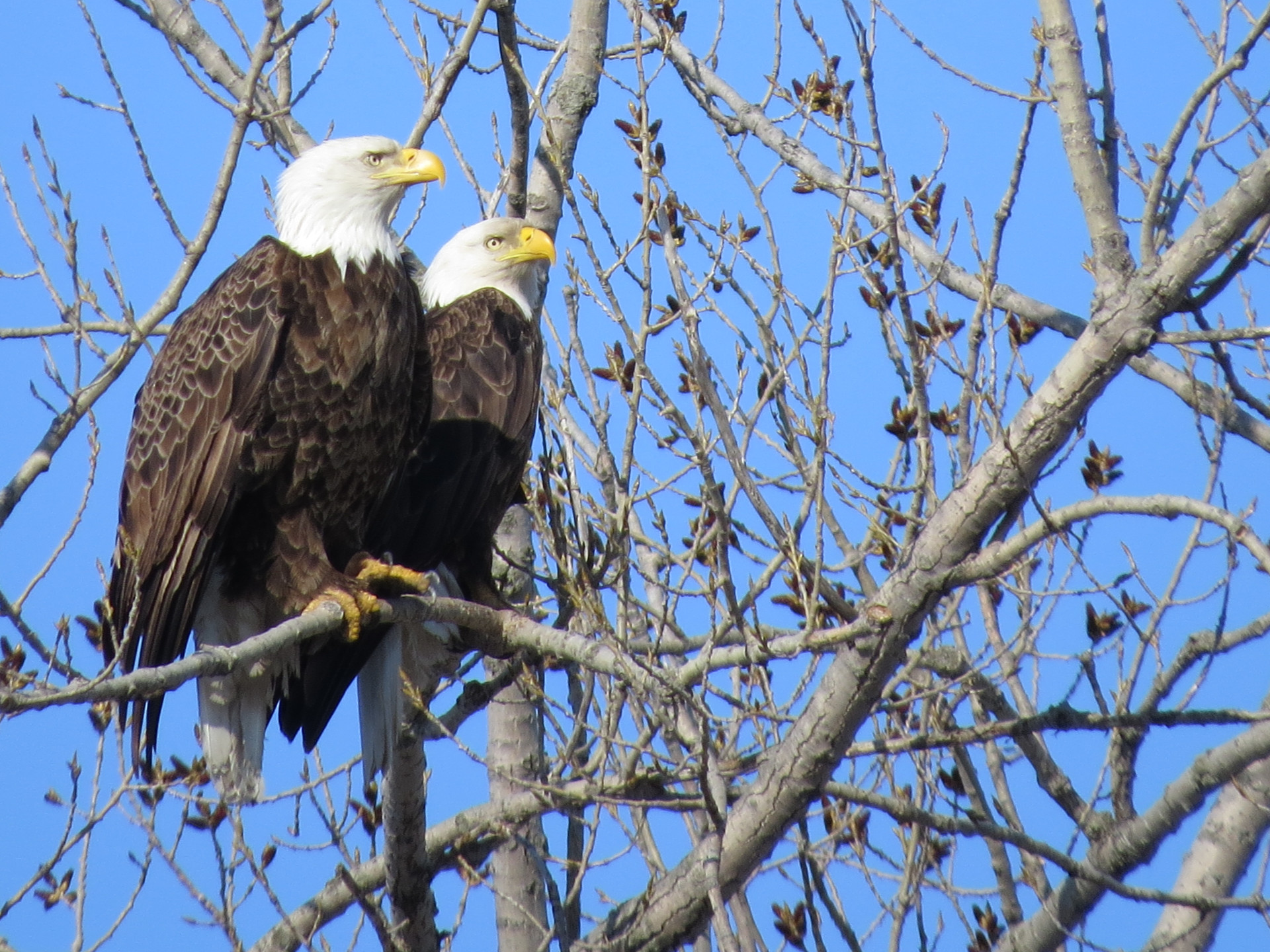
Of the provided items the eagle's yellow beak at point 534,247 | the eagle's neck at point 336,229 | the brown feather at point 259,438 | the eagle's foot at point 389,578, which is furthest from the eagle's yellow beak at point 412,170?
the eagle's foot at point 389,578

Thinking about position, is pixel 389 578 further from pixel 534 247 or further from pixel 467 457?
pixel 534 247

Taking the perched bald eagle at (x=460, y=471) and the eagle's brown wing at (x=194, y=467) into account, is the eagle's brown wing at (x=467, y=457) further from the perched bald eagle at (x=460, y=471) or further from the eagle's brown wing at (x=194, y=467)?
the eagle's brown wing at (x=194, y=467)

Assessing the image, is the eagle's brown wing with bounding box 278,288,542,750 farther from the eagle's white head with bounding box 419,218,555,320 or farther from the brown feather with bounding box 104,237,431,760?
the brown feather with bounding box 104,237,431,760

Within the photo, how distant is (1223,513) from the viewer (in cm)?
265

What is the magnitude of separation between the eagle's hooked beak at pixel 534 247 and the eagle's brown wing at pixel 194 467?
110 centimetres

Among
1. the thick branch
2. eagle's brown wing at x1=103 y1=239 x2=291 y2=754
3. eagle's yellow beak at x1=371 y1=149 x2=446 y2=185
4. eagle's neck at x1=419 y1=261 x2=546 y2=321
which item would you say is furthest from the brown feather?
the thick branch

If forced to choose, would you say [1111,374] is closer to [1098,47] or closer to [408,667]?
[1098,47]

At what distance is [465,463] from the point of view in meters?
4.50

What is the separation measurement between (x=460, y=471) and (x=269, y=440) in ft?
2.63

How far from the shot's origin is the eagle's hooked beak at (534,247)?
185 inches

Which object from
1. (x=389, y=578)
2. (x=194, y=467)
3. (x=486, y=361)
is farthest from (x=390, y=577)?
(x=486, y=361)

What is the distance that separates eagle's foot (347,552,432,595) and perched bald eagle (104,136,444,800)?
4 centimetres

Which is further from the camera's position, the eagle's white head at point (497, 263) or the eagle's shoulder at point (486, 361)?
the eagle's white head at point (497, 263)

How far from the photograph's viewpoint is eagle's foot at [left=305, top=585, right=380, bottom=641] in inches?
148
